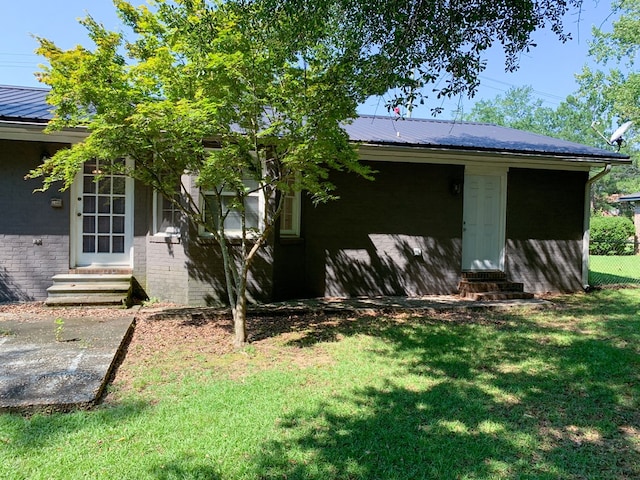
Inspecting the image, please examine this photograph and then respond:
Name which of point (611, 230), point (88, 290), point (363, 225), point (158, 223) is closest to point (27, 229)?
point (88, 290)

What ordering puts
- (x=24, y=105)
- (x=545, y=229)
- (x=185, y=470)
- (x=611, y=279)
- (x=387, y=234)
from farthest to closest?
(x=611, y=279) < (x=545, y=229) < (x=387, y=234) < (x=24, y=105) < (x=185, y=470)

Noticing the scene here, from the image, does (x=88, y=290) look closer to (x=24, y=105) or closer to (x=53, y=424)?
(x=24, y=105)

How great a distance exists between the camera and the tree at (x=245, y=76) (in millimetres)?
4348

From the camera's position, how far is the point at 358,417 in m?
3.42

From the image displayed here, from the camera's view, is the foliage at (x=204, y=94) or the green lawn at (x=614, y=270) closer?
the foliage at (x=204, y=94)

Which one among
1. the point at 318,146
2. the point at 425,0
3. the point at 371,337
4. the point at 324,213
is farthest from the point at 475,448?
the point at 324,213

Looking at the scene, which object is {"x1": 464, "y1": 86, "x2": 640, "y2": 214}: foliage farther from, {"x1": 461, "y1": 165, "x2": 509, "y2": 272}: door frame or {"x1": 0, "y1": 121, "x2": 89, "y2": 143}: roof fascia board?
{"x1": 0, "y1": 121, "x2": 89, "y2": 143}: roof fascia board

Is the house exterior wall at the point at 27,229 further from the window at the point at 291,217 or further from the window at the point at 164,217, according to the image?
the window at the point at 291,217

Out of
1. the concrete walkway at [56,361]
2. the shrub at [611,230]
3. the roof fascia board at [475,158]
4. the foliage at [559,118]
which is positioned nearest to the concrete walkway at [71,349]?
the concrete walkway at [56,361]

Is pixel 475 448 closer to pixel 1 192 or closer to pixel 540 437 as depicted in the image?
pixel 540 437

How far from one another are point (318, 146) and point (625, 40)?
29070mm

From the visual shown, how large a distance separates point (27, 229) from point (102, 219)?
112 cm

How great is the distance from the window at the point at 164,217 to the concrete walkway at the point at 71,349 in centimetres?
143

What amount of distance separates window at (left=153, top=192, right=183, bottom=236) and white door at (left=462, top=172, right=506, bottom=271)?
5.58m
